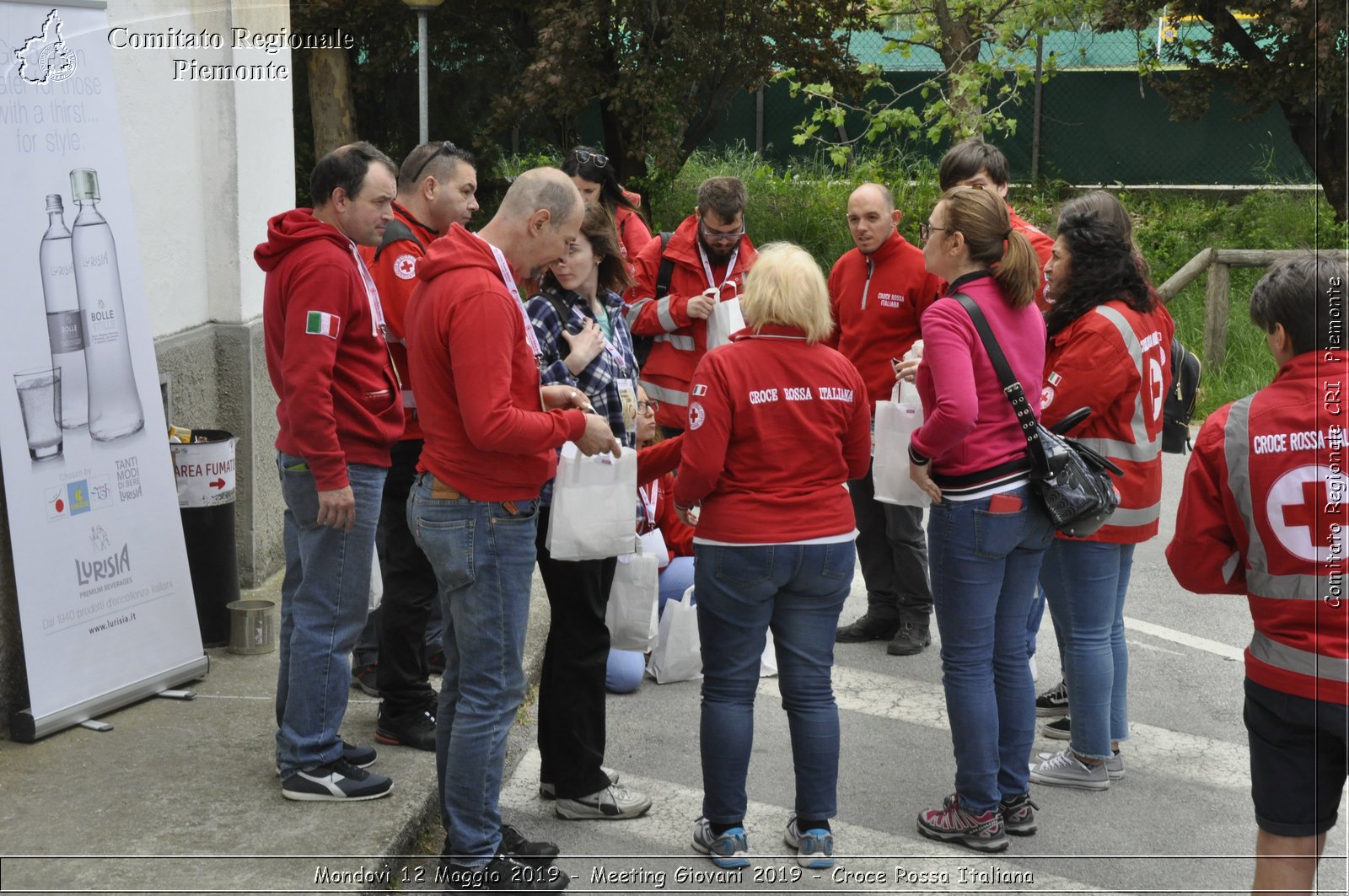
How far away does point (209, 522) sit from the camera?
5.48 meters

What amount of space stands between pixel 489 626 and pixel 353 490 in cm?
88

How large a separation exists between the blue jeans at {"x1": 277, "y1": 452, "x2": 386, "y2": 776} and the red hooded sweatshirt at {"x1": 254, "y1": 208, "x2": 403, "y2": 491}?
11cm

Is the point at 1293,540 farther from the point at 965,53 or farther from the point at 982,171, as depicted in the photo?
the point at 965,53

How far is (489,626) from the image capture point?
361 cm

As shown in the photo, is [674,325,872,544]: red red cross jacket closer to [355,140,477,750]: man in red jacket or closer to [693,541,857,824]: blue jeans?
[693,541,857,824]: blue jeans

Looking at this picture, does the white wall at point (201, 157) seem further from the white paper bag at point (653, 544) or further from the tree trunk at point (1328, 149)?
the tree trunk at point (1328, 149)

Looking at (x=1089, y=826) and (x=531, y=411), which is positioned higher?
(x=531, y=411)

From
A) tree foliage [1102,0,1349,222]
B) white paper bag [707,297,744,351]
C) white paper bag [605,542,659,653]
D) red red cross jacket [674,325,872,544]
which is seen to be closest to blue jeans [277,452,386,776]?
white paper bag [605,542,659,653]

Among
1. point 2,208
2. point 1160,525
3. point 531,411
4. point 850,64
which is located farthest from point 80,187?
point 850,64

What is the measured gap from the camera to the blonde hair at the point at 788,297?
3.83m

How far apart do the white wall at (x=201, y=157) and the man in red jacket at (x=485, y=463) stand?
2.62m

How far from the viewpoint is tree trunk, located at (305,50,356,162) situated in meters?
12.1

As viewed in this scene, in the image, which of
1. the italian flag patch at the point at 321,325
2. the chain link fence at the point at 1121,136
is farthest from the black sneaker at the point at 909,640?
the chain link fence at the point at 1121,136

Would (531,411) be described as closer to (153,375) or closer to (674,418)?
(153,375)
